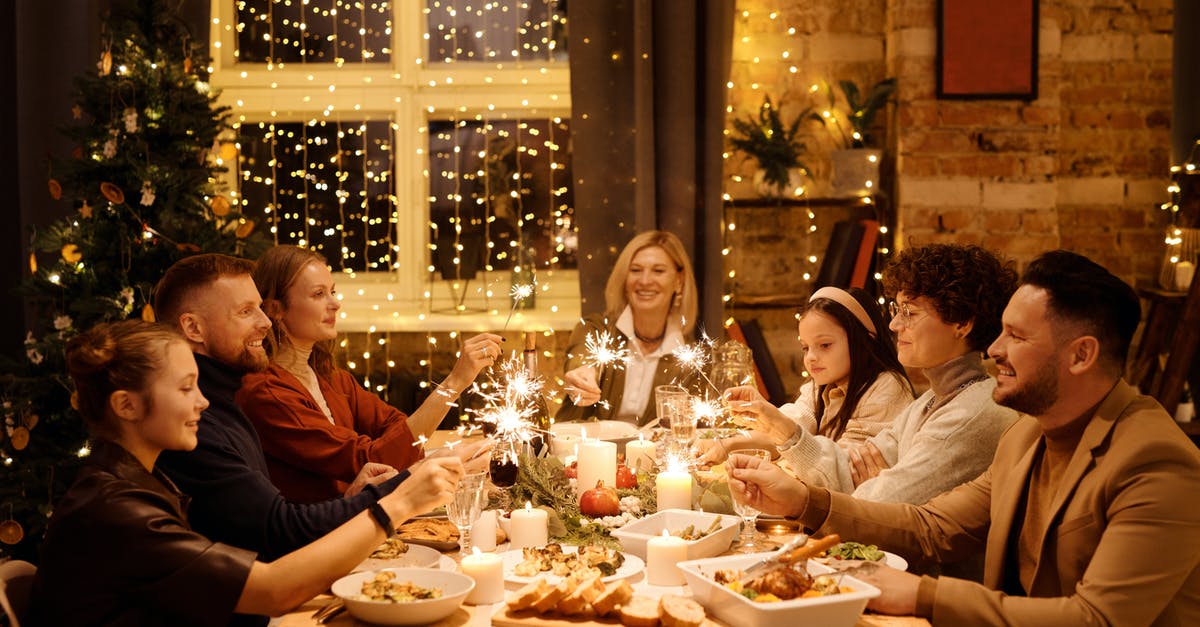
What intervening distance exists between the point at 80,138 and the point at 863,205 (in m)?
2.97

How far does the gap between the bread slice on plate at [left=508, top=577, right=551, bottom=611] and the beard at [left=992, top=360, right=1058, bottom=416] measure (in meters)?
0.85

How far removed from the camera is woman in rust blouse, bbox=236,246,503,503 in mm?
2633

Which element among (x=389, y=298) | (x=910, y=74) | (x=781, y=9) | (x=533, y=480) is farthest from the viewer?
(x=389, y=298)

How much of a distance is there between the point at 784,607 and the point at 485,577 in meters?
0.48

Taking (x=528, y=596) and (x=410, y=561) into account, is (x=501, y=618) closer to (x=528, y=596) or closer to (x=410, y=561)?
(x=528, y=596)

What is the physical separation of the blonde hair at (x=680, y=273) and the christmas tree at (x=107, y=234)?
128 cm

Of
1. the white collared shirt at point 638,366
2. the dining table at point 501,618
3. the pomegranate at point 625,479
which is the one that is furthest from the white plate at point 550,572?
the white collared shirt at point 638,366

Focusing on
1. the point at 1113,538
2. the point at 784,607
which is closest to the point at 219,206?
the point at 784,607

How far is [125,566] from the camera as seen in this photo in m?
1.74

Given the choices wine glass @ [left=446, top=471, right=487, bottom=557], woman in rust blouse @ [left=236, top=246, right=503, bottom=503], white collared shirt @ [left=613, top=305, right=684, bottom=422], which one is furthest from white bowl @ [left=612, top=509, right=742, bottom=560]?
white collared shirt @ [left=613, top=305, right=684, bottom=422]

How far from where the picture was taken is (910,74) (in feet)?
14.8

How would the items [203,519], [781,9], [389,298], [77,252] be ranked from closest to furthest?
[203,519]
[77,252]
[781,9]
[389,298]

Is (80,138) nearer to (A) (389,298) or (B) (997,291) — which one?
(A) (389,298)

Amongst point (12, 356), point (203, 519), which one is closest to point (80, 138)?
point (12, 356)
